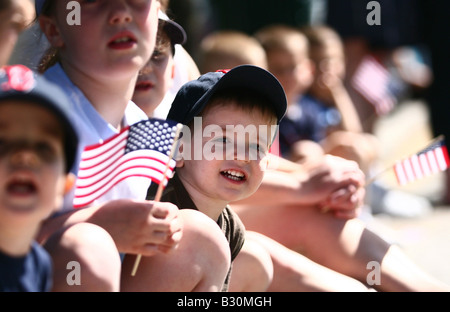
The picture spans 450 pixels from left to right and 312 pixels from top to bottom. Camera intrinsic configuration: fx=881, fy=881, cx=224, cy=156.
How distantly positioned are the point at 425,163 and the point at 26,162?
2.16m

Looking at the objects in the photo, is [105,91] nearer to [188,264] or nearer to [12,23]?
[188,264]

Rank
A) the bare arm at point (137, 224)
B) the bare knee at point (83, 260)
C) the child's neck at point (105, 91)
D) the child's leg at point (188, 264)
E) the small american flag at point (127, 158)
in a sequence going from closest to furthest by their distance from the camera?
the bare knee at point (83, 260) < the bare arm at point (137, 224) < the child's leg at point (188, 264) < the small american flag at point (127, 158) < the child's neck at point (105, 91)

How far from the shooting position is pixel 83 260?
214 centimetres

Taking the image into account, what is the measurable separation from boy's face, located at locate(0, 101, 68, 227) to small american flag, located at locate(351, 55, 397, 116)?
18.4 feet

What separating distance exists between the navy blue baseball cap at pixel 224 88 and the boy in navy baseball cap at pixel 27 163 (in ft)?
2.66

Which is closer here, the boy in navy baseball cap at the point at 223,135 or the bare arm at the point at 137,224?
the bare arm at the point at 137,224

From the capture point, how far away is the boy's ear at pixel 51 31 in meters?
2.91

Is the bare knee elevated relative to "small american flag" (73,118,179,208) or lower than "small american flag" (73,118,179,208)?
lower

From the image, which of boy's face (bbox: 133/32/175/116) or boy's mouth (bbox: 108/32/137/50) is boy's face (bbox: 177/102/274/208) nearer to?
boy's mouth (bbox: 108/32/137/50)

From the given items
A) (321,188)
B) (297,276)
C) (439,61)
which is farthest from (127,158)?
(439,61)

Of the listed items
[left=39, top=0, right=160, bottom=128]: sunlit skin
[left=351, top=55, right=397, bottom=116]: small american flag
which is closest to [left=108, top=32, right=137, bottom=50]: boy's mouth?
[left=39, top=0, right=160, bottom=128]: sunlit skin

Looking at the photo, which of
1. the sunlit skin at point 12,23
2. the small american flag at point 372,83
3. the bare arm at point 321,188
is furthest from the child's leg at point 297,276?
the small american flag at point 372,83

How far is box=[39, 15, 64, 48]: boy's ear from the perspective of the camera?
114 inches

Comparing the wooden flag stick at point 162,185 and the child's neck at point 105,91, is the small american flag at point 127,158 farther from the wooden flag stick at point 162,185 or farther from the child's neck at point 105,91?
the child's neck at point 105,91
